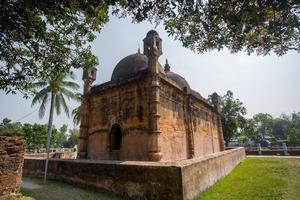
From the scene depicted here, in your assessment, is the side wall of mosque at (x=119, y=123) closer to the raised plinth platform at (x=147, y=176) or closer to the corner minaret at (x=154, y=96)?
the corner minaret at (x=154, y=96)

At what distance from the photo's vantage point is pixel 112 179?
693cm

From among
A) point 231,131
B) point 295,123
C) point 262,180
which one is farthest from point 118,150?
point 295,123

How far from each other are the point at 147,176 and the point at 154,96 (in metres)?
4.53

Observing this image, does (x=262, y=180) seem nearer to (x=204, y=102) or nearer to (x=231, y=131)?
(x=204, y=102)

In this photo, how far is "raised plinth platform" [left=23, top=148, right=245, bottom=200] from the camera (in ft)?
18.3

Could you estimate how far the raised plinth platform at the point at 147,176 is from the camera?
5586 millimetres

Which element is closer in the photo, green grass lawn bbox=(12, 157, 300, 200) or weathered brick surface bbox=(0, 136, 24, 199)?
weathered brick surface bbox=(0, 136, 24, 199)

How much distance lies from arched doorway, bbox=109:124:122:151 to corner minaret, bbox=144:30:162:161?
108 inches

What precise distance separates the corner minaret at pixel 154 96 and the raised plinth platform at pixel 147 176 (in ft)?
6.97

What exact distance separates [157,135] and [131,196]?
3.51 meters

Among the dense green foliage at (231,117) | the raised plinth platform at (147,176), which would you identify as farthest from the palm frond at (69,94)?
the dense green foliage at (231,117)

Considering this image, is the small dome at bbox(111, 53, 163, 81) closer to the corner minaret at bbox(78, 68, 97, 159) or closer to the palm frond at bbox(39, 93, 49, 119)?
the corner minaret at bbox(78, 68, 97, 159)

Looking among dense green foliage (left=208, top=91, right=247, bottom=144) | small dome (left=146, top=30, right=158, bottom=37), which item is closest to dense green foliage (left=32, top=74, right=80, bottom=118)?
small dome (left=146, top=30, right=158, bottom=37)

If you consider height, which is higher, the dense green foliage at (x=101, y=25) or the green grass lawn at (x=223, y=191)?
the dense green foliage at (x=101, y=25)
